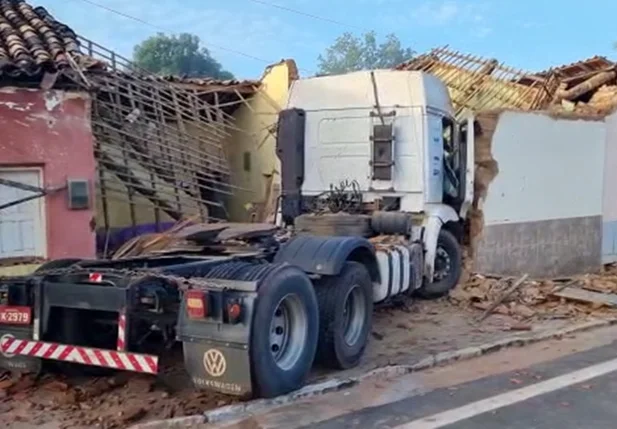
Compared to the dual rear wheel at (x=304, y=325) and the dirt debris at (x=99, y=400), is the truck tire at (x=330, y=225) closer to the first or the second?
the dual rear wheel at (x=304, y=325)

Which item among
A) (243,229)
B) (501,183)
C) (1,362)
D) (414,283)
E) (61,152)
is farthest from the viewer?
(501,183)

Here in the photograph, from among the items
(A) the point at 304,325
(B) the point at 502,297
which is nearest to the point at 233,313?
(A) the point at 304,325

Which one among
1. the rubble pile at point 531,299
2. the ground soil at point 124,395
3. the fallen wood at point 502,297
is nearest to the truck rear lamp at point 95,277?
the ground soil at point 124,395

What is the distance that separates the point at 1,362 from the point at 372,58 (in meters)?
84.0

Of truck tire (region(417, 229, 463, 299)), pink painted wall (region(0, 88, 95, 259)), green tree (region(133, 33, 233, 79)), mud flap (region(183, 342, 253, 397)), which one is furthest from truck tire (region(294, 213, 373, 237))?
green tree (region(133, 33, 233, 79))

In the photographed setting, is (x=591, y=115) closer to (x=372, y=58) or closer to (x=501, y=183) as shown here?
(x=501, y=183)

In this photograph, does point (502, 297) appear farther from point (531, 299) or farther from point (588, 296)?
point (588, 296)

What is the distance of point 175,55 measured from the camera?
60.5 meters

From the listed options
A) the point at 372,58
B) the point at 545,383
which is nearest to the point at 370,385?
the point at 545,383

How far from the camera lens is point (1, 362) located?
6.95m

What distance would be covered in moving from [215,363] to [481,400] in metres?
2.31

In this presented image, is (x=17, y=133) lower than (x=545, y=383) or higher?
higher

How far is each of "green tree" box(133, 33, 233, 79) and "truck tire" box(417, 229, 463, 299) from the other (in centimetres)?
4823

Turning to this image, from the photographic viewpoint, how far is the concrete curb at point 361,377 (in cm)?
585
